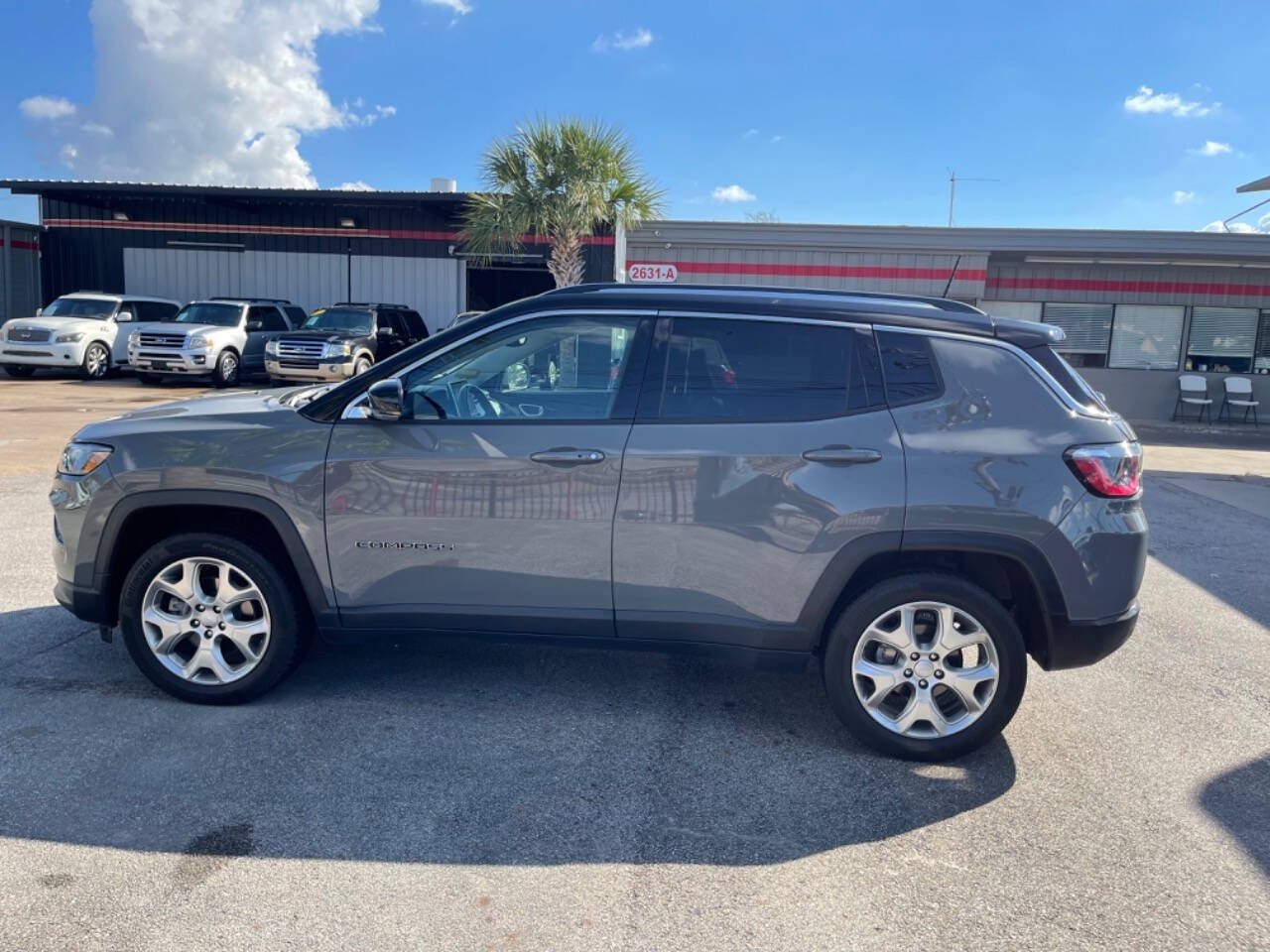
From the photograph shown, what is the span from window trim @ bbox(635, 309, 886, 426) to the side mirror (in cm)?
98

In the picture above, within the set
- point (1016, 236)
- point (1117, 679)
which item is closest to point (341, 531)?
point (1117, 679)

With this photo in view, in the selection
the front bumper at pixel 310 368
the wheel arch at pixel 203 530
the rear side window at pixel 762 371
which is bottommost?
the wheel arch at pixel 203 530

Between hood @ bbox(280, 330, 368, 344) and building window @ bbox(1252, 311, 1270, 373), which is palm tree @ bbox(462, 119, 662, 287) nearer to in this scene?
hood @ bbox(280, 330, 368, 344)

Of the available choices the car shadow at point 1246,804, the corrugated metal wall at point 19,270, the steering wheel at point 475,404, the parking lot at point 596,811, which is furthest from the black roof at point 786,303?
the corrugated metal wall at point 19,270

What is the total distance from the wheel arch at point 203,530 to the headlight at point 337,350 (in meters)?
14.8

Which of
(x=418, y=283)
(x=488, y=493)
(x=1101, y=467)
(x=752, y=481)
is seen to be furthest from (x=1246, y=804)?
(x=418, y=283)

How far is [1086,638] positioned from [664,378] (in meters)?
1.99

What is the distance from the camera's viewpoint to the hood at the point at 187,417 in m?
4.30

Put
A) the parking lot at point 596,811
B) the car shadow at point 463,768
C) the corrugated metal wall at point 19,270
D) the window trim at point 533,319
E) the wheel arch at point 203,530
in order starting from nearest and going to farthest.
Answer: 1. the parking lot at point 596,811
2. the car shadow at point 463,768
3. the window trim at point 533,319
4. the wheel arch at point 203,530
5. the corrugated metal wall at point 19,270

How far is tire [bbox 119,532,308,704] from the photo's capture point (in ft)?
13.9

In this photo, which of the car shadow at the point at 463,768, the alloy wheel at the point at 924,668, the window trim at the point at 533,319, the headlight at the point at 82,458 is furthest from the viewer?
the headlight at the point at 82,458

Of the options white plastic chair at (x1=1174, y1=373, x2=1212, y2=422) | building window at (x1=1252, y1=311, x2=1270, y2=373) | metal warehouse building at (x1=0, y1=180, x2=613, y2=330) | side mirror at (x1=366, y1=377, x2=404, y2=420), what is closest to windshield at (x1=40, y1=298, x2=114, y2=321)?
metal warehouse building at (x1=0, y1=180, x2=613, y2=330)

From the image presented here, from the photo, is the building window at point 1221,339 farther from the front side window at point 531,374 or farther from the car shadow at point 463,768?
the front side window at point 531,374

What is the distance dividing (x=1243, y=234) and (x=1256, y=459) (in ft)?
16.7
